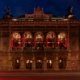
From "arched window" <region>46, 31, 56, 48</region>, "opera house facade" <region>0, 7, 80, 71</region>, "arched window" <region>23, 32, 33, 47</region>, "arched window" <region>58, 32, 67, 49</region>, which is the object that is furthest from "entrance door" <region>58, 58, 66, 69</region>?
"arched window" <region>23, 32, 33, 47</region>

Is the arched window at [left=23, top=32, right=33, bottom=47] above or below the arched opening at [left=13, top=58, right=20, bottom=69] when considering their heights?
above

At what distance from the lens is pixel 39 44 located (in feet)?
316

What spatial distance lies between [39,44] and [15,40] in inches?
228

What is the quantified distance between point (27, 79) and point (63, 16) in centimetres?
4824

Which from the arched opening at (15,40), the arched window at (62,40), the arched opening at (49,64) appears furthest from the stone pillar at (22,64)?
the arched window at (62,40)

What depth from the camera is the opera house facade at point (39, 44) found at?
9475 centimetres

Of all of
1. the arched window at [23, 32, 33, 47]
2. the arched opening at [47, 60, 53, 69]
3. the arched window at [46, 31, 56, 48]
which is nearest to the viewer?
the arched opening at [47, 60, 53, 69]

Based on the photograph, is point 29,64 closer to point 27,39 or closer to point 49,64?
point 49,64

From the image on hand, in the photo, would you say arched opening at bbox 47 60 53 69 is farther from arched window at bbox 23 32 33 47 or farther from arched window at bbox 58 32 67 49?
arched window at bbox 23 32 33 47

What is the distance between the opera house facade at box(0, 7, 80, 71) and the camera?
94750 mm

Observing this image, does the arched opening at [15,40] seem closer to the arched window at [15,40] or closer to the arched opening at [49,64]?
the arched window at [15,40]

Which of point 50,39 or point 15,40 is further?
point 50,39

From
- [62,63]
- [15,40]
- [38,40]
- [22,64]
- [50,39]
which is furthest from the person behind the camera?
[38,40]

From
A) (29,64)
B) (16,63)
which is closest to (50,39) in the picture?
(29,64)
